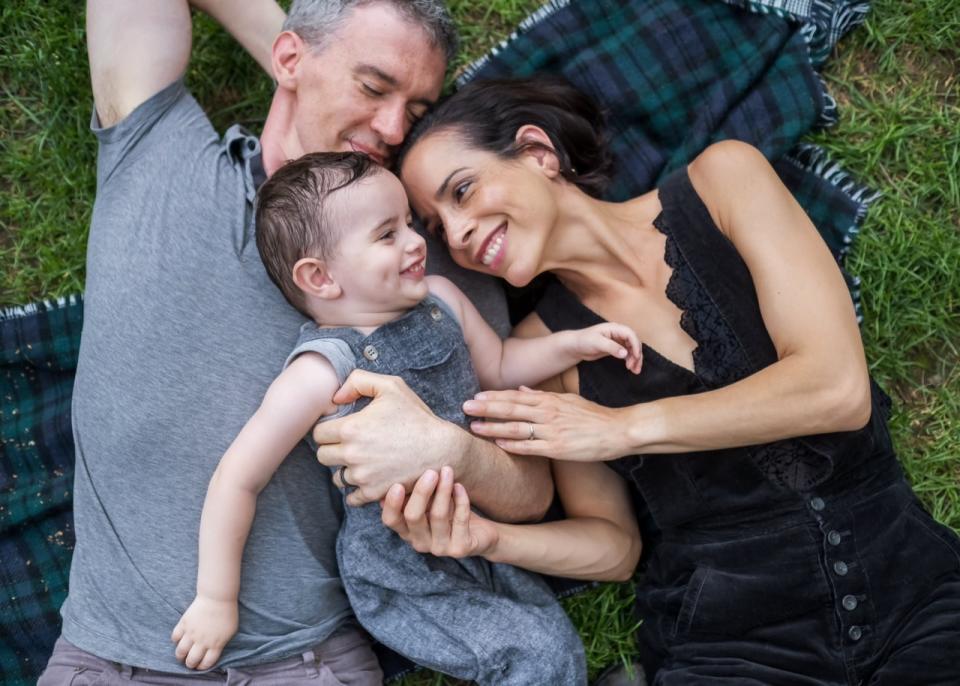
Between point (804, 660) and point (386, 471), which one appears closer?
point (386, 471)

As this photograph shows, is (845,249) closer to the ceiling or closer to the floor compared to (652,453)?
closer to the ceiling

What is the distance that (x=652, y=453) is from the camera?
309 cm

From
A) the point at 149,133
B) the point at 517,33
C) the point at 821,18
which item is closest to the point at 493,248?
the point at 517,33

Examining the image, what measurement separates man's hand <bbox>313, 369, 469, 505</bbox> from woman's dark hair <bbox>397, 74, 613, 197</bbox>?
2.96ft

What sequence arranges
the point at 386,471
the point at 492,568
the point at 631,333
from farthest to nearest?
the point at 492,568, the point at 631,333, the point at 386,471

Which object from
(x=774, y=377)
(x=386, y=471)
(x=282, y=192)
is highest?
(x=282, y=192)

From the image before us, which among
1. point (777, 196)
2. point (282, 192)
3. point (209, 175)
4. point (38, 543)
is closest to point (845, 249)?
point (777, 196)

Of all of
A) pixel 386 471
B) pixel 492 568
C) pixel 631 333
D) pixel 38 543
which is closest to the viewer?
pixel 386 471

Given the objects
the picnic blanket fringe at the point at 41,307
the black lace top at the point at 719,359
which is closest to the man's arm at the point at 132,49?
the picnic blanket fringe at the point at 41,307

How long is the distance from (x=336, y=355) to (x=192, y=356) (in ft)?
1.76

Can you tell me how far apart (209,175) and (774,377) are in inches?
77.6

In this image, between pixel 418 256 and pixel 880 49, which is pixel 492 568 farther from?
pixel 880 49

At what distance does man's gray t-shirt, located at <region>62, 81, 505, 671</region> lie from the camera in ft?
10.0

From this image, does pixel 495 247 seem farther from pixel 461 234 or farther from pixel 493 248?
→ pixel 461 234
